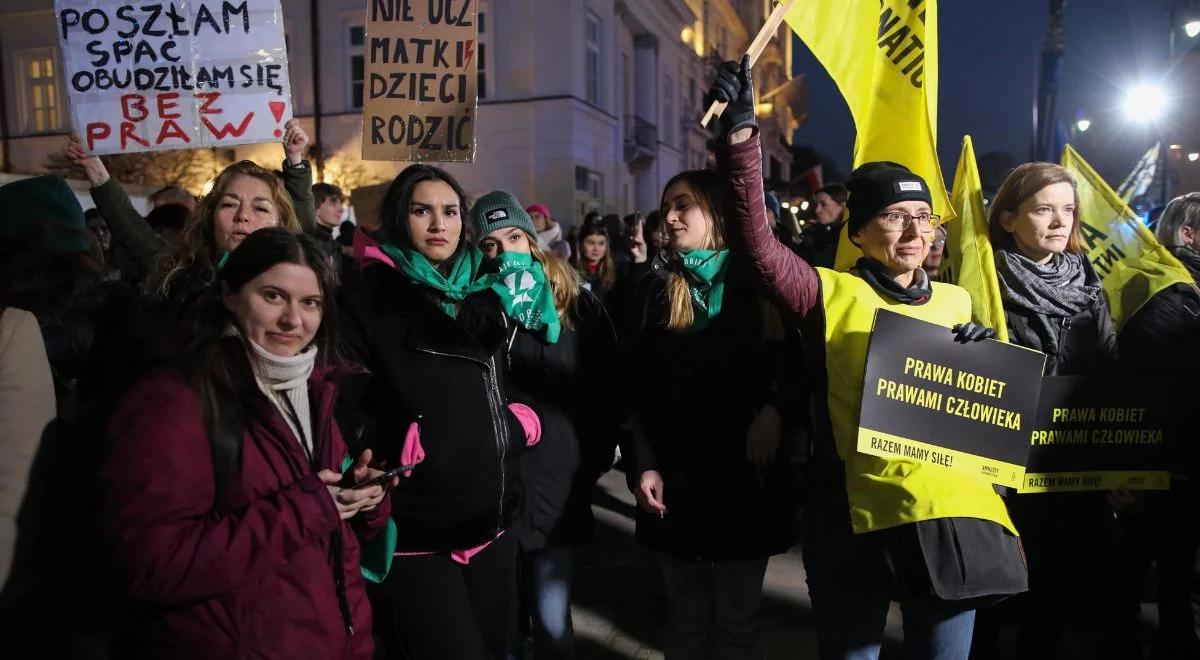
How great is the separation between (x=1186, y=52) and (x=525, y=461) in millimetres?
30406

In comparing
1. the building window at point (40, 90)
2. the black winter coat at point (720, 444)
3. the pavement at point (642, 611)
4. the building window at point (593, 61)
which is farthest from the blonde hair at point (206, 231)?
the building window at point (40, 90)

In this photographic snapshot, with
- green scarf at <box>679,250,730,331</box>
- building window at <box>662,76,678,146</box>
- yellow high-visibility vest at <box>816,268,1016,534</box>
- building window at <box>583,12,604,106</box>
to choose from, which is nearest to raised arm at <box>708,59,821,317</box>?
yellow high-visibility vest at <box>816,268,1016,534</box>

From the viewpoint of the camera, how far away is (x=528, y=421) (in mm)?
2857

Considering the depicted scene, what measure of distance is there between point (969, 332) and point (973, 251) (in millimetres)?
604

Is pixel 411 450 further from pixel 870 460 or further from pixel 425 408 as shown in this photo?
pixel 870 460

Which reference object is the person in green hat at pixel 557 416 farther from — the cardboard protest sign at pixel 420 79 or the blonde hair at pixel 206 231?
the cardboard protest sign at pixel 420 79

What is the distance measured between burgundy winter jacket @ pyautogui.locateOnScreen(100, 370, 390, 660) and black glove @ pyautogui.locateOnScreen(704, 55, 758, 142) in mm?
1415

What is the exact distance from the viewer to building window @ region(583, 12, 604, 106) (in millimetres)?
22656

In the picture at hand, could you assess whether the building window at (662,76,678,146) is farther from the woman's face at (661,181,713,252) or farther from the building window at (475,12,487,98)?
the woman's face at (661,181,713,252)

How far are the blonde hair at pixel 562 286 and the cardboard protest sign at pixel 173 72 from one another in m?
1.73

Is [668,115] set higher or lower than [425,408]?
higher

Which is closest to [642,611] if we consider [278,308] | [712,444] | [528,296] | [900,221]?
[712,444]

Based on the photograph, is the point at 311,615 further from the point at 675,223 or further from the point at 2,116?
the point at 2,116

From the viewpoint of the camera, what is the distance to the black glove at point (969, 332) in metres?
2.35
